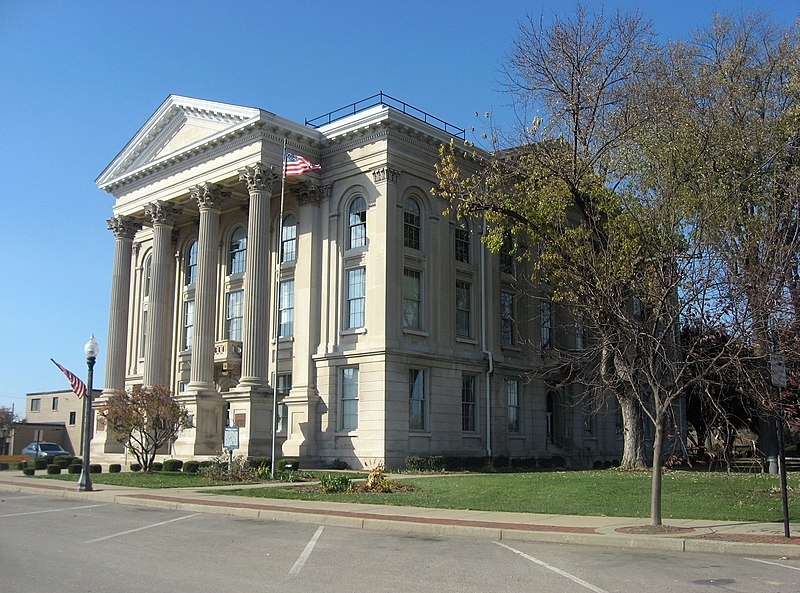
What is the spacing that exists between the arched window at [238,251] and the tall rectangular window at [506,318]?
13859mm

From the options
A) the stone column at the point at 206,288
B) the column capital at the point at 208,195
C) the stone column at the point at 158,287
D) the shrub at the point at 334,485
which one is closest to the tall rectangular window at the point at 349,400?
the stone column at the point at 206,288

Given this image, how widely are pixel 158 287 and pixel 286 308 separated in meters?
8.02

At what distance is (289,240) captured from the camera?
41.5 meters

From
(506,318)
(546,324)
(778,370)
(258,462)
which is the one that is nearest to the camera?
(778,370)

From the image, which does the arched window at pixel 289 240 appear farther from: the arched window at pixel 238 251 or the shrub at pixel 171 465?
the shrub at pixel 171 465

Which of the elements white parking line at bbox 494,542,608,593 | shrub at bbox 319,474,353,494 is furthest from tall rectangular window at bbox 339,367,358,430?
white parking line at bbox 494,542,608,593

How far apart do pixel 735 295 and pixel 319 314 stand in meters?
26.3

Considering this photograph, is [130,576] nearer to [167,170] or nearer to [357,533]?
[357,533]

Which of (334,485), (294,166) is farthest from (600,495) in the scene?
(294,166)

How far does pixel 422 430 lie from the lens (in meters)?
37.5

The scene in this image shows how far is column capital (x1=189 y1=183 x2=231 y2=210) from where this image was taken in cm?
4069

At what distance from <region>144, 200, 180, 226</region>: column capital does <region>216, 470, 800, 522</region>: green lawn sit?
23.1 m

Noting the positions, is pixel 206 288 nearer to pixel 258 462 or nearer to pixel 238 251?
pixel 238 251

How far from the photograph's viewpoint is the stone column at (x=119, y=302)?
44.9 meters
